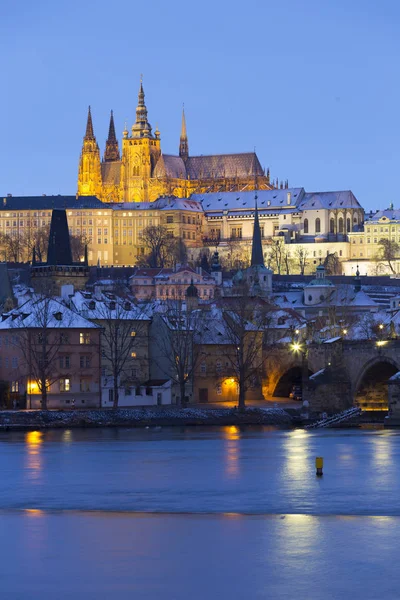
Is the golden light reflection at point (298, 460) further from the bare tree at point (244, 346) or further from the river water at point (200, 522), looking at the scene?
the bare tree at point (244, 346)

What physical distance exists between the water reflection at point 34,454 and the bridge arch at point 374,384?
677 inches

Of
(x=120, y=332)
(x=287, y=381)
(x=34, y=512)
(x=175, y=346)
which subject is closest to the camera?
(x=34, y=512)

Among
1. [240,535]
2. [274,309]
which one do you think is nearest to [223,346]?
[274,309]

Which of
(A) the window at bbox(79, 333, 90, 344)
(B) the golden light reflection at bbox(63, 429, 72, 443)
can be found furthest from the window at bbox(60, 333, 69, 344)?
(B) the golden light reflection at bbox(63, 429, 72, 443)

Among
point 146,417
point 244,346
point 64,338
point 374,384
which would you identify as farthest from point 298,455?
point 244,346

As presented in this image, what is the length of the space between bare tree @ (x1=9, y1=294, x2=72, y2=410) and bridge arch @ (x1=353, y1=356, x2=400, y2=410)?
1493cm

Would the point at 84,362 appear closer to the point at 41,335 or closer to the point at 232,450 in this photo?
the point at 41,335

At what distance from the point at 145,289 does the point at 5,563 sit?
478ft

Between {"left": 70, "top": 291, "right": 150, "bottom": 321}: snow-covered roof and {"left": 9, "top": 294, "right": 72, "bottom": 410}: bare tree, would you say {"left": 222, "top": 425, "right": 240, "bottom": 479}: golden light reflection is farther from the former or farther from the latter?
{"left": 70, "top": 291, "right": 150, "bottom": 321}: snow-covered roof

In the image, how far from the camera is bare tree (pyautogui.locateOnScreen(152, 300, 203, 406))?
262 ft

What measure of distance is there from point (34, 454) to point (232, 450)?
733 cm

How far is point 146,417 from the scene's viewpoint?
73.3m

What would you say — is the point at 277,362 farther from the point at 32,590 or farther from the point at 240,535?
the point at 32,590

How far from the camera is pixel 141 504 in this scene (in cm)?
3931
